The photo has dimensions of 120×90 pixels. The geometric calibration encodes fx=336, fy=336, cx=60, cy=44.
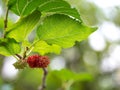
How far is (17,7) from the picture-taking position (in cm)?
77

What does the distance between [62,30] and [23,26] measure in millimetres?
90

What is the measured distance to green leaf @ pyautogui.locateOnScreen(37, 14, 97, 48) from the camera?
76 cm

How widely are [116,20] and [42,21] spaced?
3.10 m

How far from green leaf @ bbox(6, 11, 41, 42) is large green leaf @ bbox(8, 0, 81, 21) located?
0.02 metres

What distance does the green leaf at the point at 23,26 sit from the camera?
0.74 m

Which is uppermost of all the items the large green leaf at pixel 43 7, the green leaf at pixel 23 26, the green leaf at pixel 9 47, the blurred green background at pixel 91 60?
the large green leaf at pixel 43 7

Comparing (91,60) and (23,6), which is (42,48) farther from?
(91,60)

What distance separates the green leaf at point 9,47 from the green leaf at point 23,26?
0.04 ft

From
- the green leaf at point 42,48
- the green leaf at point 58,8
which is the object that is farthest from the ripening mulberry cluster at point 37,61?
the green leaf at point 58,8

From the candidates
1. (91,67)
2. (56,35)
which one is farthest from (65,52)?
(56,35)

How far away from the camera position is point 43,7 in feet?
2.46

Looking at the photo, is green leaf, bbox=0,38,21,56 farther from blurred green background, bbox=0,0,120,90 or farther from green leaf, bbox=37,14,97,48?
blurred green background, bbox=0,0,120,90

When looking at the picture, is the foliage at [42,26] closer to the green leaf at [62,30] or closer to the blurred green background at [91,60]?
the green leaf at [62,30]

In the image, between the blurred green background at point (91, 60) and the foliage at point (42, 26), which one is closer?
the foliage at point (42, 26)
